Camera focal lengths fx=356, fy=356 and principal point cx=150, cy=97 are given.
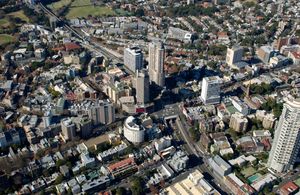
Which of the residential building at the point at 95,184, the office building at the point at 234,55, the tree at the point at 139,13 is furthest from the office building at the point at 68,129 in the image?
the tree at the point at 139,13

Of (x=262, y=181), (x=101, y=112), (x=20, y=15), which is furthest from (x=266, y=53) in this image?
(x=20, y=15)

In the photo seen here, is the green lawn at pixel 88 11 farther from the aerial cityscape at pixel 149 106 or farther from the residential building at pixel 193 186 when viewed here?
the residential building at pixel 193 186

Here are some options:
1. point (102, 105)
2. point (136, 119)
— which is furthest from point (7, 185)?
point (136, 119)

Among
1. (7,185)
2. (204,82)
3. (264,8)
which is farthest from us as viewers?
(264,8)

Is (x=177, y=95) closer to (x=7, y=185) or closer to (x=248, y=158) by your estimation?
(x=248, y=158)

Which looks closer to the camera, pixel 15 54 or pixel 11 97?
pixel 11 97

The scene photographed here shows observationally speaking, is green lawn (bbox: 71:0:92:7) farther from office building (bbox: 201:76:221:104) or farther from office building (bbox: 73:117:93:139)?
office building (bbox: 73:117:93:139)
